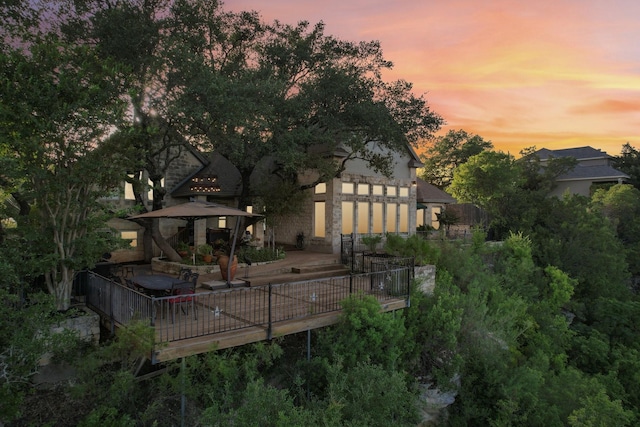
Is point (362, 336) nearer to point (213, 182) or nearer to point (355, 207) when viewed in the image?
point (213, 182)

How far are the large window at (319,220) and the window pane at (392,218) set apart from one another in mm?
4035

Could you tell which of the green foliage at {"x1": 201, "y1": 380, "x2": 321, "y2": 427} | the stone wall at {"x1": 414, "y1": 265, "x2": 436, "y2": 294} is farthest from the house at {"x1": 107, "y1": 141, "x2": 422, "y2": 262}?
the green foliage at {"x1": 201, "y1": 380, "x2": 321, "y2": 427}

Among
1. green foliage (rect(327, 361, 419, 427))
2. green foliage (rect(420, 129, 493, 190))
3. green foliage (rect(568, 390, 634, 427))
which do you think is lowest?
green foliage (rect(568, 390, 634, 427))

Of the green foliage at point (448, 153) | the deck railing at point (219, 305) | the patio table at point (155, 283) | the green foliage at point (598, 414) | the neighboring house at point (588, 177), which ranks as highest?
the green foliage at point (448, 153)

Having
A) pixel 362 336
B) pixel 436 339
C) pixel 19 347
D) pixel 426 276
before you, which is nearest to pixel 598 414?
pixel 436 339

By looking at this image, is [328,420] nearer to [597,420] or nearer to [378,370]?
[378,370]

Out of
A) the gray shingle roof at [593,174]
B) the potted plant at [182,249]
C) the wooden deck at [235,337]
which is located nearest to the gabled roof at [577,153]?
the gray shingle roof at [593,174]

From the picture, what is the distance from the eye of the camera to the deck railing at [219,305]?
23.4 feet

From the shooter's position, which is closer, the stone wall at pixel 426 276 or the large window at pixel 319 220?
the stone wall at pixel 426 276

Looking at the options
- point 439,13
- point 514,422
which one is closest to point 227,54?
point 439,13

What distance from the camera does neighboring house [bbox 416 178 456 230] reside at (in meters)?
24.8

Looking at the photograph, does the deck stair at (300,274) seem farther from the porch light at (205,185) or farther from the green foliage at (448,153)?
the green foliage at (448,153)

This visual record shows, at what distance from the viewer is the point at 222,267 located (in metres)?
11.7

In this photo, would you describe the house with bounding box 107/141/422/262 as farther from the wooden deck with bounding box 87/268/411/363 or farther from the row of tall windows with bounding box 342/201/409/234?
the wooden deck with bounding box 87/268/411/363
